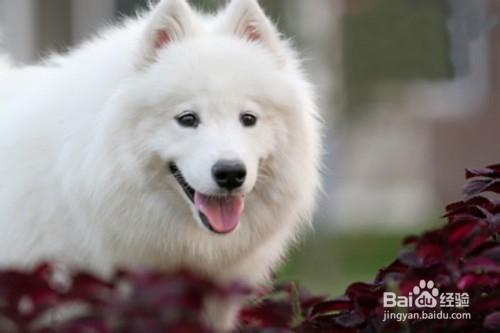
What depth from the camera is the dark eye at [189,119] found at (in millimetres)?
4328

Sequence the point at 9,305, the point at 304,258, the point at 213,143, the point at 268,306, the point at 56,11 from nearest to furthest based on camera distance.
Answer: the point at 9,305, the point at 268,306, the point at 213,143, the point at 304,258, the point at 56,11

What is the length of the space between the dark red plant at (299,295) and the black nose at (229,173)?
408 millimetres

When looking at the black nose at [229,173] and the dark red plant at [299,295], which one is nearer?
the dark red plant at [299,295]

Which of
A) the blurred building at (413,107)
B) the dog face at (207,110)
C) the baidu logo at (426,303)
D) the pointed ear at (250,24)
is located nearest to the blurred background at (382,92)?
the blurred building at (413,107)

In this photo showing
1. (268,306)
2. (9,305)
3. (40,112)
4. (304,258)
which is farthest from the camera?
(304,258)

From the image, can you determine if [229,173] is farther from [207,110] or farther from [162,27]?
[162,27]

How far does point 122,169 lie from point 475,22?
1229 cm

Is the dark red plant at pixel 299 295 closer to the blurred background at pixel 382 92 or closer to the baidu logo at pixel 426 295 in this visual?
the baidu logo at pixel 426 295

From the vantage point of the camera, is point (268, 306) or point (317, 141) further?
point (317, 141)

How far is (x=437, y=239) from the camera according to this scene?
333cm

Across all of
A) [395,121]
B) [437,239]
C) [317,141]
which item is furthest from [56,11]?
[437,239]

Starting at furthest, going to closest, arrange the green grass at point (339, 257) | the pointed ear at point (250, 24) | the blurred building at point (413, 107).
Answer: the blurred building at point (413, 107) < the green grass at point (339, 257) < the pointed ear at point (250, 24)

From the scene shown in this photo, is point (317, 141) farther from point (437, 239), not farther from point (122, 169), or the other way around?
point (437, 239)

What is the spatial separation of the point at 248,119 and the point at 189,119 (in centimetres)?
22
